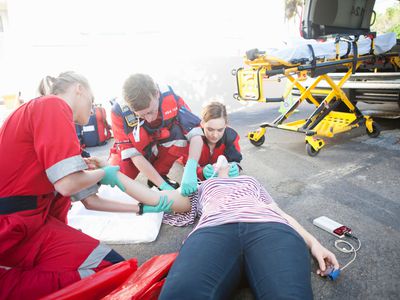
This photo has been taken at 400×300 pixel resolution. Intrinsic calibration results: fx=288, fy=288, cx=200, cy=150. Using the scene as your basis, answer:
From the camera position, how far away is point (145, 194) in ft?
5.47

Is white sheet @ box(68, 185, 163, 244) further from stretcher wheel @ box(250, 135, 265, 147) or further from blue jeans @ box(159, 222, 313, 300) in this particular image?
stretcher wheel @ box(250, 135, 265, 147)

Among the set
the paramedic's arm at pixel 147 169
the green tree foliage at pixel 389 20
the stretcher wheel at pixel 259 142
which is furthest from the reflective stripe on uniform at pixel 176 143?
the green tree foliage at pixel 389 20

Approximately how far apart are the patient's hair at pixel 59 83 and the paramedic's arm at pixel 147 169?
3.40 ft

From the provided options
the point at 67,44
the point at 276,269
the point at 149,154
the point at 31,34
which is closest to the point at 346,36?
the point at 149,154

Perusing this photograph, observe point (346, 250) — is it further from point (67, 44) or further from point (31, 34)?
point (31, 34)

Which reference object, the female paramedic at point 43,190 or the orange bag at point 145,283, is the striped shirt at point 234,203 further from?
the female paramedic at point 43,190

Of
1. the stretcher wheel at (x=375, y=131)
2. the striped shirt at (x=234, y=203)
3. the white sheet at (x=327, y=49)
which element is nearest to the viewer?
the striped shirt at (x=234, y=203)

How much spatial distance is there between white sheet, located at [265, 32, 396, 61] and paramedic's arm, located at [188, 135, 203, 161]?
3.94 feet

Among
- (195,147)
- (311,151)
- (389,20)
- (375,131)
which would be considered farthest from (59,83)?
(389,20)

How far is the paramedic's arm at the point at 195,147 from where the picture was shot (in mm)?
2229

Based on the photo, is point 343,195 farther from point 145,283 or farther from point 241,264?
point 145,283

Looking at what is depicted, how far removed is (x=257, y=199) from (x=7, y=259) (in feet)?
3.80

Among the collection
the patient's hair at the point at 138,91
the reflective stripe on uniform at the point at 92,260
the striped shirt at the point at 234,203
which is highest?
the patient's hair at the point at 138,91

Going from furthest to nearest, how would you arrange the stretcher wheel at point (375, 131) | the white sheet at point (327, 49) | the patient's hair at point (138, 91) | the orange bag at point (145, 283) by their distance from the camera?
the stretcher wheel at point (375, 131), the white sheet at point (327, 49), the patient's hair at point (138, 91), the orange bag at point (145, 283)
